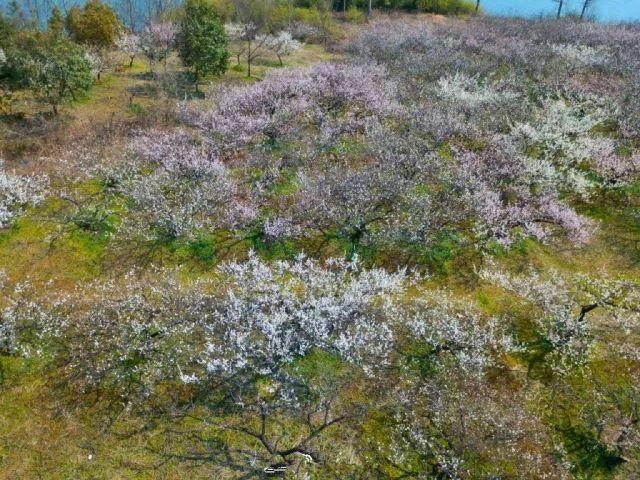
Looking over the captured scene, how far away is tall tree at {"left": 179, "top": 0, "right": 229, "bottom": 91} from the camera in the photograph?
3192 centimetres

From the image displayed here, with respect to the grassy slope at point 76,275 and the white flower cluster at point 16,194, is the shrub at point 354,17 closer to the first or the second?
the grassy slope at point 76,275

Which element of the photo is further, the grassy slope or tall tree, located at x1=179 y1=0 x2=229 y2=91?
tall tree, located at x1=179 y1=0 x2=229 y2=91

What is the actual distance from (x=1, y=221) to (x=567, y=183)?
24.8 meters

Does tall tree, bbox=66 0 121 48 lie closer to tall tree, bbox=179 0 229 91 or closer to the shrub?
tall tree, bbox=179 0 229 91

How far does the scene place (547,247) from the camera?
19734mm

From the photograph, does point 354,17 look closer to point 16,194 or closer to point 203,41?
point 203,41

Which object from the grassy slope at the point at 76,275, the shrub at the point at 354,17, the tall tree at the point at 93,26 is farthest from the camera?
the shrub at the point at 354,17

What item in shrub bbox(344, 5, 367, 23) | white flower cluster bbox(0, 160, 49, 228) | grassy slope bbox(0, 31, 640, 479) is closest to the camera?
grassy slope bbox(0, 31, 640, 479)

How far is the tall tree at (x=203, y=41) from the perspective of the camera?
3192 centimetres

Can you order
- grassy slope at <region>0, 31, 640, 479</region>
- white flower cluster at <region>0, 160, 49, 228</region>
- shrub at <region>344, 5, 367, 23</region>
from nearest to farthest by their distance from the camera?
1. grassy slope at <region>0, 31, 640, 479</region>
2. white flower cluster at <region>0, 160, 49, 228</region>
3. shrub at <region>344, 5, 367, 23</region>

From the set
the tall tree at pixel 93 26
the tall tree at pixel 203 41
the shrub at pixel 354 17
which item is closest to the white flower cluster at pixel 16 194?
the tall tree at pixel 203 41

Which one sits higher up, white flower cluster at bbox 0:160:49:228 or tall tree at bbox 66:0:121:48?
tall tree at bbox 66:0:121:48

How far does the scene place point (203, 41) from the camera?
3191 cm

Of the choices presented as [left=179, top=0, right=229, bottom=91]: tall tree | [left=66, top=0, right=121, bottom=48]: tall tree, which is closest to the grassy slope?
[left=179, top=0, right=229, bottom=91]: tall tree
